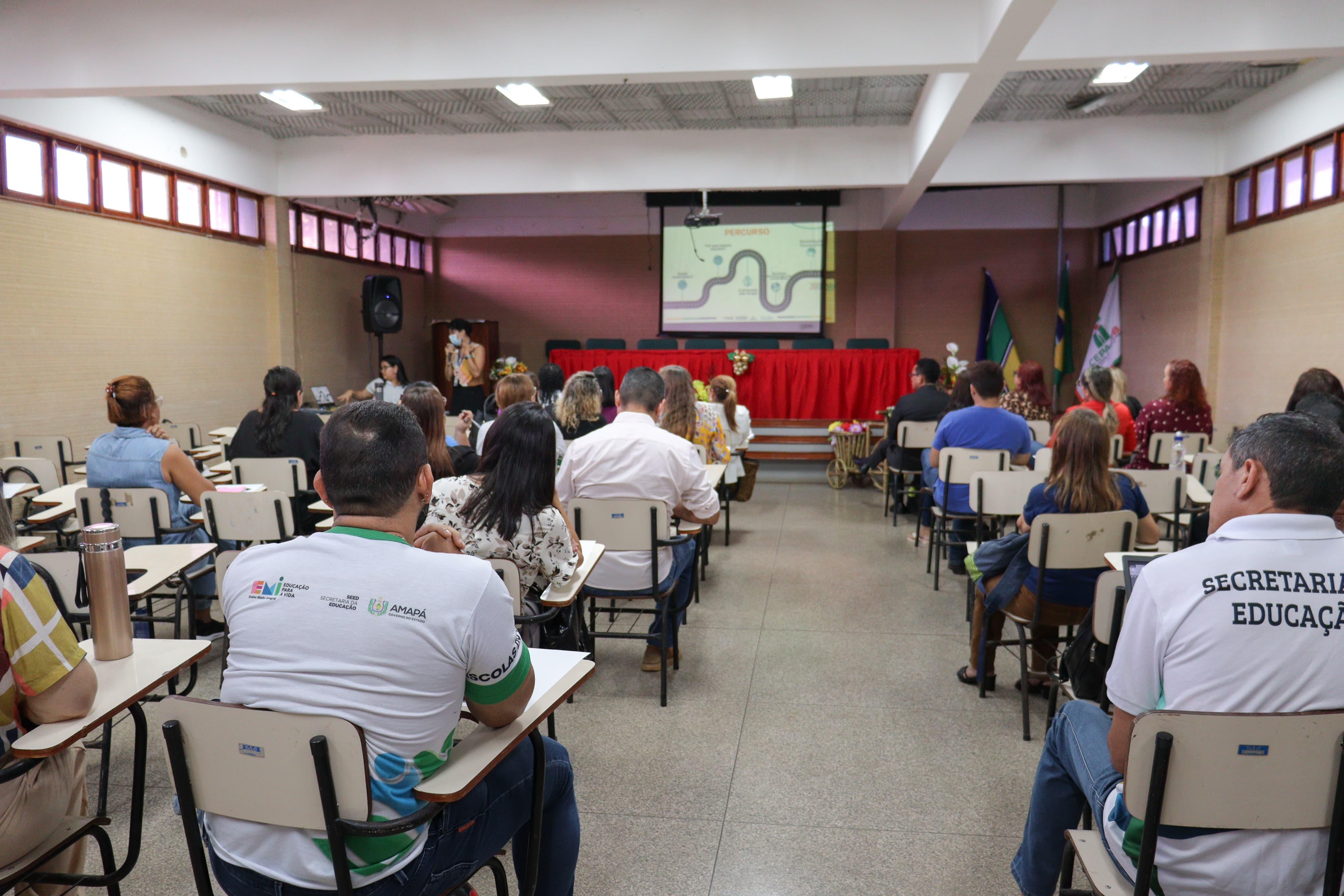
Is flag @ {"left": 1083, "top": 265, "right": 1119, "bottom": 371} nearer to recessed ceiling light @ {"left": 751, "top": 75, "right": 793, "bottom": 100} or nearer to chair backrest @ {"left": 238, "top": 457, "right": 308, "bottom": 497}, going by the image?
recessed ceiling light @ {"left": 751, "top": 75, "right": 793, "bottom": 100}

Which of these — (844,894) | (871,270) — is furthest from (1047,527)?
(871,270)

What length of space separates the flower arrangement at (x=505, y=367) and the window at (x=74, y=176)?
4.66 metres

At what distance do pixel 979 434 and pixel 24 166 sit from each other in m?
6.59

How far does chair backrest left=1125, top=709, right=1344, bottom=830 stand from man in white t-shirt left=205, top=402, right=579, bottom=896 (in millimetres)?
1059

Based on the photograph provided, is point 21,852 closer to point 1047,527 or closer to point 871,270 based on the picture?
point 1047,527

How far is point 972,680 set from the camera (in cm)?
354

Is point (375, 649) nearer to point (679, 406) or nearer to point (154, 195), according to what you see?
point (679, 406)

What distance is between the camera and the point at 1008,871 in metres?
2.24

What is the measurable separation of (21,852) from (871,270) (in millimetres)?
11300

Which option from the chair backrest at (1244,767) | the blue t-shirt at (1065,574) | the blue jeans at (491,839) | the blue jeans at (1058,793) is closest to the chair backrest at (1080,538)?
the blue t-shirt at (1065,574)

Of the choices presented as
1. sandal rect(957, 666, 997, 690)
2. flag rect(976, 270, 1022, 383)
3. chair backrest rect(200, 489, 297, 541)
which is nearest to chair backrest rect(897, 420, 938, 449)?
sandal rect(957, 666, 997, 690)

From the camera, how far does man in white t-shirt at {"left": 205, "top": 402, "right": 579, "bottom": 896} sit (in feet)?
4.40

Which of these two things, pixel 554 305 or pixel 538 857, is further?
pixel 554 305

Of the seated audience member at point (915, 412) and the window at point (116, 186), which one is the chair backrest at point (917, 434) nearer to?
the seated audience member at point (915, 412)
